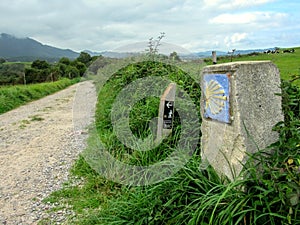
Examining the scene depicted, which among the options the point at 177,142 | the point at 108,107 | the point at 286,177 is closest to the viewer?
the point at 286,177

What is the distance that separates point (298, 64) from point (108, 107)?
3573 millimetres

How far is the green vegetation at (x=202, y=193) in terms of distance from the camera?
212cm

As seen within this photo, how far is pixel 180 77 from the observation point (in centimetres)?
555

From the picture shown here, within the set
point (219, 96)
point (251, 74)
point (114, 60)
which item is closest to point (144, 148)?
point (219, 96)

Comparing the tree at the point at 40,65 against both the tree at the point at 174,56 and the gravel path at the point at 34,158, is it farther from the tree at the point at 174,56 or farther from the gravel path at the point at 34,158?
the tree at the point at 174,56

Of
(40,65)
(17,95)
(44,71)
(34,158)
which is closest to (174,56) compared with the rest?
(34,158)

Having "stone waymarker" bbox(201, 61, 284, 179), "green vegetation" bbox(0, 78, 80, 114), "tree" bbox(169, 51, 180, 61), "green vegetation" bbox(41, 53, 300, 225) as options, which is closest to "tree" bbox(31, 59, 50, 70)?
"green vegetation" bbox(0, 78, 80, 114)

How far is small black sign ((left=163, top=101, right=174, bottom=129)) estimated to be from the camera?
4215mm

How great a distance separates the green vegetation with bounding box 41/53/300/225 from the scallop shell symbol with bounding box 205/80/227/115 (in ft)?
1.66

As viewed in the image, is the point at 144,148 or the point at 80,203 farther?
the point at 144,148

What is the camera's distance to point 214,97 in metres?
2.87

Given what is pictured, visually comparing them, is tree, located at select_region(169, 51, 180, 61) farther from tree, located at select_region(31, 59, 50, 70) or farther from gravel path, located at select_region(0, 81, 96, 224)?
tree, located at select_region(31, 59, 50, 70)

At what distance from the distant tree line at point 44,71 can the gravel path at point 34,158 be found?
14.5m

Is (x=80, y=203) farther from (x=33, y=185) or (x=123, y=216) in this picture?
(x=33, y=185)
